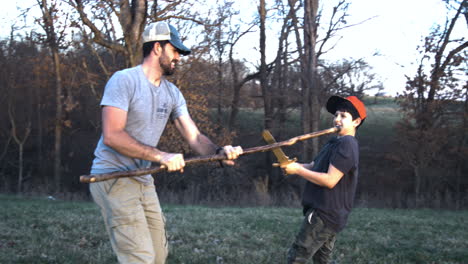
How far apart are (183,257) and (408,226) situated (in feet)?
16.2

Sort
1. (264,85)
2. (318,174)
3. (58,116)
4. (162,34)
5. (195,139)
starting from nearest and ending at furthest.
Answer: (162,34) → (318,174) → (195,139) → (58,116) → (264,85)

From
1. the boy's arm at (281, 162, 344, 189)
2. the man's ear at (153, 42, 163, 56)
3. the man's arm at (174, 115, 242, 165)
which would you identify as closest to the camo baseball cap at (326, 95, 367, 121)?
the boy's arm at (281, 162, 344, 189)

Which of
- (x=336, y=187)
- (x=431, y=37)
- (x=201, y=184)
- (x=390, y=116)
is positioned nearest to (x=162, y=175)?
(x=201, y=184)

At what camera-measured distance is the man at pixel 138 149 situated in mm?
3090

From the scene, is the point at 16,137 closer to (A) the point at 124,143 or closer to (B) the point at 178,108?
(B) the point at 178,108

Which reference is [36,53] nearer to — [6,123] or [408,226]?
[6,123]

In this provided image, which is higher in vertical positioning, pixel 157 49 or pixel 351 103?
pixel 157 49

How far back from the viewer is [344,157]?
372cm

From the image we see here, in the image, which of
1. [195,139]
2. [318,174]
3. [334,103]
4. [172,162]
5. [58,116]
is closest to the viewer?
[172,162]

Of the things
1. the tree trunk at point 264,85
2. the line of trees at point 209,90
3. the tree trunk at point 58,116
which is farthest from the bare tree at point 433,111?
the tree trunk at point 58,116

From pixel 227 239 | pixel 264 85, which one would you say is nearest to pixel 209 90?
pixel 264 85

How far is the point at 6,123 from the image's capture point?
26422 millimetres

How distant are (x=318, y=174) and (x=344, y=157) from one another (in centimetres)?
25

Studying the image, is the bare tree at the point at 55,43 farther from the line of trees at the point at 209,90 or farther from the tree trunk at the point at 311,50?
the tree trunk at the point at 311,50
